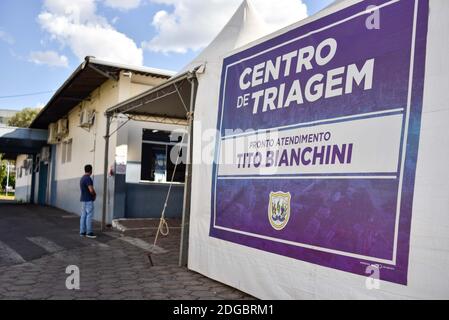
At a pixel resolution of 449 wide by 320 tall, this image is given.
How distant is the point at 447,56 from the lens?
328cm

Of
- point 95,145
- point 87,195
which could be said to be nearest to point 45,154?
point 95,145

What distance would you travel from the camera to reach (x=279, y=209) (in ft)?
15.9

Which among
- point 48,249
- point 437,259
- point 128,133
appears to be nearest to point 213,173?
point 437,259

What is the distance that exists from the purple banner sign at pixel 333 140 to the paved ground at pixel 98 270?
100 centimetres

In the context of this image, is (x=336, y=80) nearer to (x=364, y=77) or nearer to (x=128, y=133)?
(x=364, y=77)

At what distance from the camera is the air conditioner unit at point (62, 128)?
1950 cm

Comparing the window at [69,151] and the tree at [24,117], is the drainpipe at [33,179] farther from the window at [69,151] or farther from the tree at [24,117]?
the tree at [24,117]

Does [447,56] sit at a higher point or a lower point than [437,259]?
higher

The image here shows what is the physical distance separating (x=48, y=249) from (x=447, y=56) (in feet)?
24.8

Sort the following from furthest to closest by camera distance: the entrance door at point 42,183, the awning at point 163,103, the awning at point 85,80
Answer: the entrance door at point 42,183, the awning at point 85,80, the awning at point 163,103

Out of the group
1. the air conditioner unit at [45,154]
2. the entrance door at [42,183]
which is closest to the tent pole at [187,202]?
the air conditioner unit at [45,154]

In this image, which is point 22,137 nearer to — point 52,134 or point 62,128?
point 52,134
